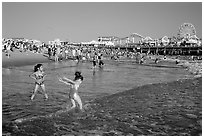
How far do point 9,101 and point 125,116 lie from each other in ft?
9.85

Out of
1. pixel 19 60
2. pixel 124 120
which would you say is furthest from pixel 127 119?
pixel 19 60

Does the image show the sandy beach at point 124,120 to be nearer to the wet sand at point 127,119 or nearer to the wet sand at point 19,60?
the wet sand at point 127,119

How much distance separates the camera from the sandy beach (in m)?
4.78

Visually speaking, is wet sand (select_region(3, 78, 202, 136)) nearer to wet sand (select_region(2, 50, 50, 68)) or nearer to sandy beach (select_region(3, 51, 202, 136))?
sandy beach (select_region(3, 51, 202, 136))

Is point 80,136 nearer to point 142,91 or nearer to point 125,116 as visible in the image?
point 125,116

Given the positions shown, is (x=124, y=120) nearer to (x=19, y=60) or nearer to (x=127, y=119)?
(x=127, y=119)

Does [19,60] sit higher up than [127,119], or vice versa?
[19,60]

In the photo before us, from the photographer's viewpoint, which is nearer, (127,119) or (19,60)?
→ (127,119)

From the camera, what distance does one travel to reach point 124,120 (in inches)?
215

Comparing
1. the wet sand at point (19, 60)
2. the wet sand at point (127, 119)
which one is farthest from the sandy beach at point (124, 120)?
the wet sand at point (19, 60)

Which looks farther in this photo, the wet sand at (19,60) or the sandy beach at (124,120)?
the wet sand at (19,60)

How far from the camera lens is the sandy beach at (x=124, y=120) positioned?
4777 millimetres

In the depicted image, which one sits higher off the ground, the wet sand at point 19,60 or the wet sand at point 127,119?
the wet sand at point 19,60

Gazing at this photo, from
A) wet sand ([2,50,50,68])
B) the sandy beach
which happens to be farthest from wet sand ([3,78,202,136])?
A: wet sand ([2,50,50,68])
